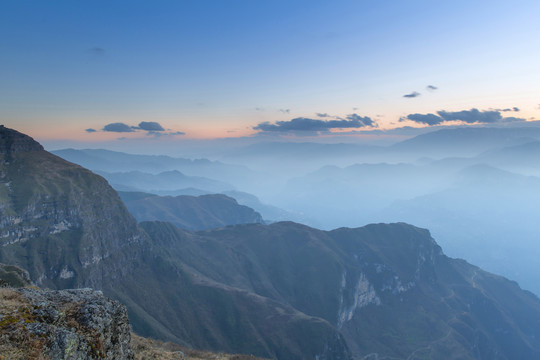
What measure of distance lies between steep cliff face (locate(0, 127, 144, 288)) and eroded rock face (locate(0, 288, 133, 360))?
449 feet

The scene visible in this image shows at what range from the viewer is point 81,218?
151625mm

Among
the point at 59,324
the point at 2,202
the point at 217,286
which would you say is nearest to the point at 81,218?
the point at 2,202

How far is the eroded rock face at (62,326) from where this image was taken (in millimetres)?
13648

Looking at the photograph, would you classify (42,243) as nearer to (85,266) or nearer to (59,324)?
(85,266)

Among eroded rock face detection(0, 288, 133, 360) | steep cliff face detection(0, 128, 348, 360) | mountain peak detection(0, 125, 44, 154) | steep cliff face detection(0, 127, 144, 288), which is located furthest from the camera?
mountain peak detection(0, 125, 44, 154)

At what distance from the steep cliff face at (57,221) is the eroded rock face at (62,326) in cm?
13696

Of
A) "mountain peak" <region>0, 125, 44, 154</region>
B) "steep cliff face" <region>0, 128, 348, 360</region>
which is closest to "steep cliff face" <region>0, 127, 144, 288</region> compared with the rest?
"mountain peak" <region>0, 125, 44, 154</region>

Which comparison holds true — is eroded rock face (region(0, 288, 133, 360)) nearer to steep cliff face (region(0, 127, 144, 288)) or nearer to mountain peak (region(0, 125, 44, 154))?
steep cliff face (region(0, 127, 144, 288))

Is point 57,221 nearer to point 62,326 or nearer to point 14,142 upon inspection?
point 14,142

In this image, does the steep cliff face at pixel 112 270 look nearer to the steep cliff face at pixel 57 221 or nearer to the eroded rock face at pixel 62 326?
the steep cliff face at pixel 57 221

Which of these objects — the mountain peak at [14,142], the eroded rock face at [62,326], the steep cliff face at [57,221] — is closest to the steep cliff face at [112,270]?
the steep cliff face at [57,221]

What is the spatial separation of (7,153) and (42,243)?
189 feet

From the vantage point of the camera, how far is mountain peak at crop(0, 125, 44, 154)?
497 ft

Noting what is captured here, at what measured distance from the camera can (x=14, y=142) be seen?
513 ft
